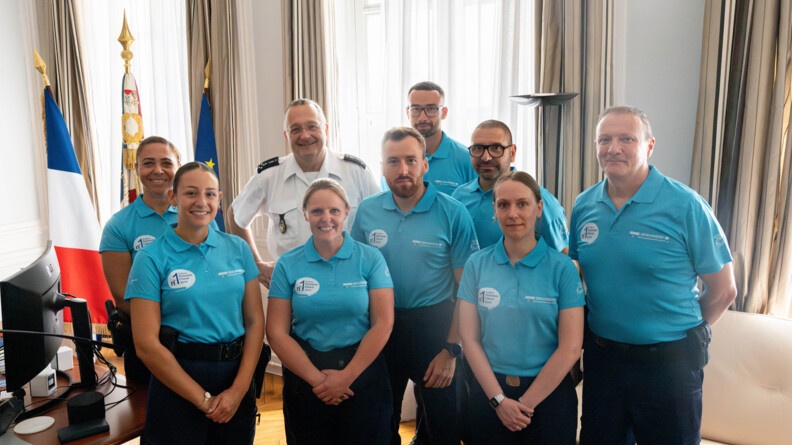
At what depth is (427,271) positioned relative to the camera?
83.2 inches

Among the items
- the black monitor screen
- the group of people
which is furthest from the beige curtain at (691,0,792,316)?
the black monitor screen

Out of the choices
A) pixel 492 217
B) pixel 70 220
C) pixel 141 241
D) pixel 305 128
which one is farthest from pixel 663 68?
pixel 70 220

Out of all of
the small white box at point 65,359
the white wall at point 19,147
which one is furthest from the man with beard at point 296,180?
the white wall at point 19,147

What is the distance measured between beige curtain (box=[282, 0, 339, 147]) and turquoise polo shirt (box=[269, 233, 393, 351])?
5.70ft

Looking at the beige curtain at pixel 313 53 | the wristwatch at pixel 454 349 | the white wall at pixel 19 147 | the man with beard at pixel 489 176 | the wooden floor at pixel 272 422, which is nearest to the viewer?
the wristwatch at pixel 454 349

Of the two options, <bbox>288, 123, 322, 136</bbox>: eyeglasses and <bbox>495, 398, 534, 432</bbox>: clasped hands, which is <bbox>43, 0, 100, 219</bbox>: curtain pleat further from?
<bbox>495, 398, 534, 432</bbox>: clasped hands

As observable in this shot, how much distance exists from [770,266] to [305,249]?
2.02 metres

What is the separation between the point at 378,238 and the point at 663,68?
5.44 ft

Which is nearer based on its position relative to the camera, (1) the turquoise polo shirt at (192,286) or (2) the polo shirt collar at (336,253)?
(1) the turquoise polo shirt at (192,286)

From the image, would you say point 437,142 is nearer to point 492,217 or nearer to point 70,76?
point 492,217

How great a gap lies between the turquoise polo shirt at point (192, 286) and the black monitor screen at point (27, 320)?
1.01 feet

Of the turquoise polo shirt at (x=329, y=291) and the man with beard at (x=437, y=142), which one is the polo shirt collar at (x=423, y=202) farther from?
the man with beard at (x=437, y=142)

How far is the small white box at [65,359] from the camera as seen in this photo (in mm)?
2170

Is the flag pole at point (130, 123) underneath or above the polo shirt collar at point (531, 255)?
above
